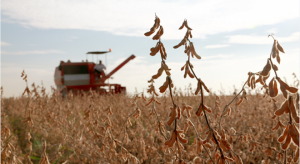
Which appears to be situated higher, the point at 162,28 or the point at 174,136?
the point at 162,28

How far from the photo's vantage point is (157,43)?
101 centimetres

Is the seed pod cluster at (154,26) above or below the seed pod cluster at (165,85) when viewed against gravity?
above

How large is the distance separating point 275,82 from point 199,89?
0.28 meters

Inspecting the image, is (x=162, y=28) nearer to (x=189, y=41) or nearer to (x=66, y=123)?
(x=189, y=41)

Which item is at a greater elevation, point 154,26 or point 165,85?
point 154,26

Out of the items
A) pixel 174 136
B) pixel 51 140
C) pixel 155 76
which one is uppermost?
pixel 155 76

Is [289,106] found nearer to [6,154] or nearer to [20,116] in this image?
[6,154]

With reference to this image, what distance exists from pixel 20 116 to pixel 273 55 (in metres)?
6.70

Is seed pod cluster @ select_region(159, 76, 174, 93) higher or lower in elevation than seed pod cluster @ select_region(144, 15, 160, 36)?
lower

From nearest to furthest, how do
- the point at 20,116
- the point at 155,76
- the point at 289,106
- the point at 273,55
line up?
the point at 289,106 → the point at 273,55 → the point at 155,76 → the point at 20,116

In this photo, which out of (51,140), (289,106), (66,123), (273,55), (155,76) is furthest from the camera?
(51,140)

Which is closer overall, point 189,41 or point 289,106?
point 289,106

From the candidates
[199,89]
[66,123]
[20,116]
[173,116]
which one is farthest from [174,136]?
[20,116]

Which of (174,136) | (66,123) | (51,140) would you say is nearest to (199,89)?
(174,136)
